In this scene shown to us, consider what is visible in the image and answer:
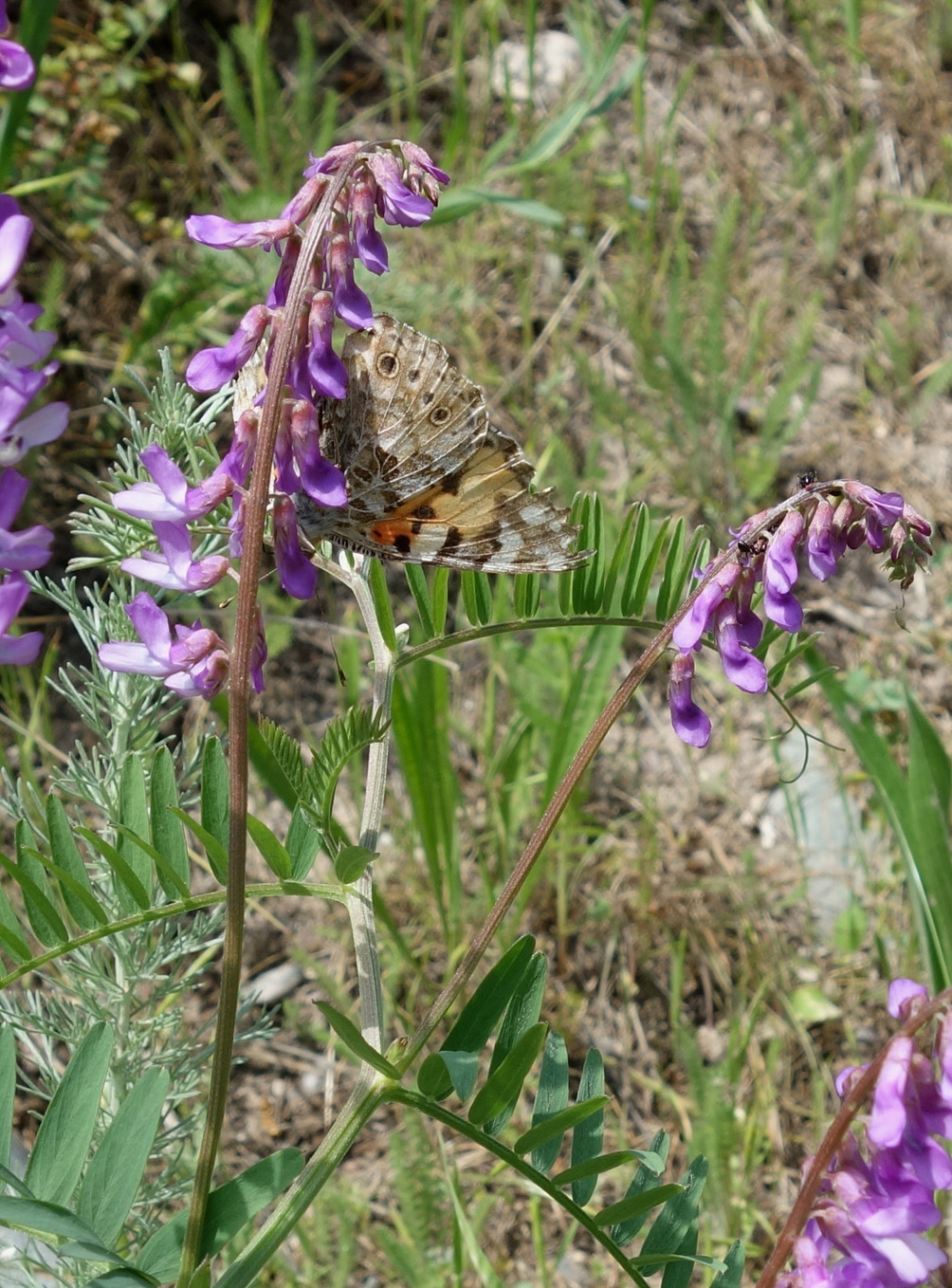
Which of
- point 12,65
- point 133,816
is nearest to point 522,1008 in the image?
point 133,816

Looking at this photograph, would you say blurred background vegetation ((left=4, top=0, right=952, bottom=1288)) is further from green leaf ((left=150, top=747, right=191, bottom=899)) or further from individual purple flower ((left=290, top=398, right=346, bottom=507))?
individual purple flower ((left=290, top=398, right=346, bottom=507))

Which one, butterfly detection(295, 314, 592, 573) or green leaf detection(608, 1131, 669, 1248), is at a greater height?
butterfly detection(295, 314, 592, 573)

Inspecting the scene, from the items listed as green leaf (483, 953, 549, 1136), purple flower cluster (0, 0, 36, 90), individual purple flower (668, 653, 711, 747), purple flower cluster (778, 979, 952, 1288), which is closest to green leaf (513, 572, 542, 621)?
individual purple flower (668, 653, 711, 747)

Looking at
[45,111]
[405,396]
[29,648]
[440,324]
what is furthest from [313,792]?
[45,111]

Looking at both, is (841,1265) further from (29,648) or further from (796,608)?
(29,648)

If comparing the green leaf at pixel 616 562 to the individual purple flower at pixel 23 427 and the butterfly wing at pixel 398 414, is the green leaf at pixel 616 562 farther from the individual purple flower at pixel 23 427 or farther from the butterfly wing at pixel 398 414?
the individual purple flower at pixel 23 427

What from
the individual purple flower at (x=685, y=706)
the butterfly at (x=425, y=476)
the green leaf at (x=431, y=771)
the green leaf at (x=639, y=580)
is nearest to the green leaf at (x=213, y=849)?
the butterfly at (x=425, y=476)

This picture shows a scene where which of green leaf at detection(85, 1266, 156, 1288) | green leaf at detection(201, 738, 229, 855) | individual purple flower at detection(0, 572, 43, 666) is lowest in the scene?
green leaf at detection(85, 1266, 156, 1288)

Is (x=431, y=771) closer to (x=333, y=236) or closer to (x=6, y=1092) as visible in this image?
(x=6, y=1092)
